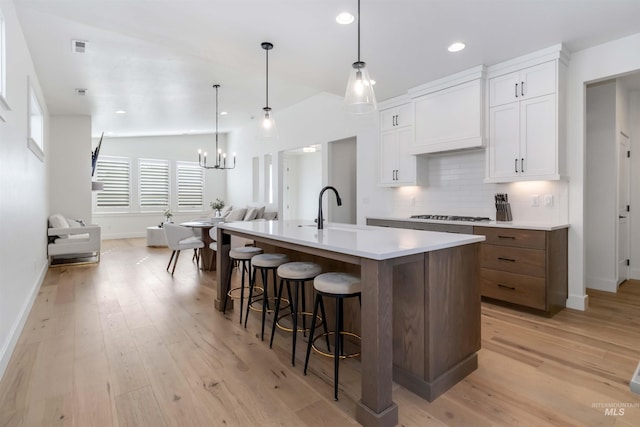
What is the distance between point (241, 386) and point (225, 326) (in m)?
1.01

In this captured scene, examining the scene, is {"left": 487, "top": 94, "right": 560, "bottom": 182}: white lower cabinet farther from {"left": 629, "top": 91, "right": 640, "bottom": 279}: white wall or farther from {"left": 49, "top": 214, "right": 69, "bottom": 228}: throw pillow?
{"left": 49, "top": 214, "right": 69, "bottom": 228}: throw pillow

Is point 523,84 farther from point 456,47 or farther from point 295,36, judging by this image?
point 295,36

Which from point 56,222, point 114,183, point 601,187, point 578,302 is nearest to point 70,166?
point 56,222

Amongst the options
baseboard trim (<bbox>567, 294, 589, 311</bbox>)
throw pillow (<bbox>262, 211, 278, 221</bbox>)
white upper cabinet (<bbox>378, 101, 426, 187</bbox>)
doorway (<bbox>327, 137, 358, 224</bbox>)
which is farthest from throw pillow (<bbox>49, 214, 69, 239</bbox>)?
baseboard trim (<bbox>567, 294, 589, 311</bbox>)

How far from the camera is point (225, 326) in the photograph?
2.87 meters

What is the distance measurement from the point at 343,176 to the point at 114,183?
21.5ft

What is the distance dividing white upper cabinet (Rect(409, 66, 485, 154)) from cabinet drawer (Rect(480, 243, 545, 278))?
3.92 ft

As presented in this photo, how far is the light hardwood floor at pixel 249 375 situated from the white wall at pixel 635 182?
153 centimetres

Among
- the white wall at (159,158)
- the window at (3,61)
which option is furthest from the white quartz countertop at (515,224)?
the white wall at (159,158)

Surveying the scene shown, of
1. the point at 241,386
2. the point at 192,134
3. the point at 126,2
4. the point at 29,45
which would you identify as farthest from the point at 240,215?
the point at 241,386

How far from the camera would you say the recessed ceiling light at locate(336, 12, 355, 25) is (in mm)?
2648

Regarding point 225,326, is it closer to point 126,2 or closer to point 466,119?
point 126,2

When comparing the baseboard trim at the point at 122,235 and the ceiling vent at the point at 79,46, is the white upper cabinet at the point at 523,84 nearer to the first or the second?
the ceiling vent at the point at 79,46

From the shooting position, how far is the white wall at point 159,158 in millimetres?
8859
